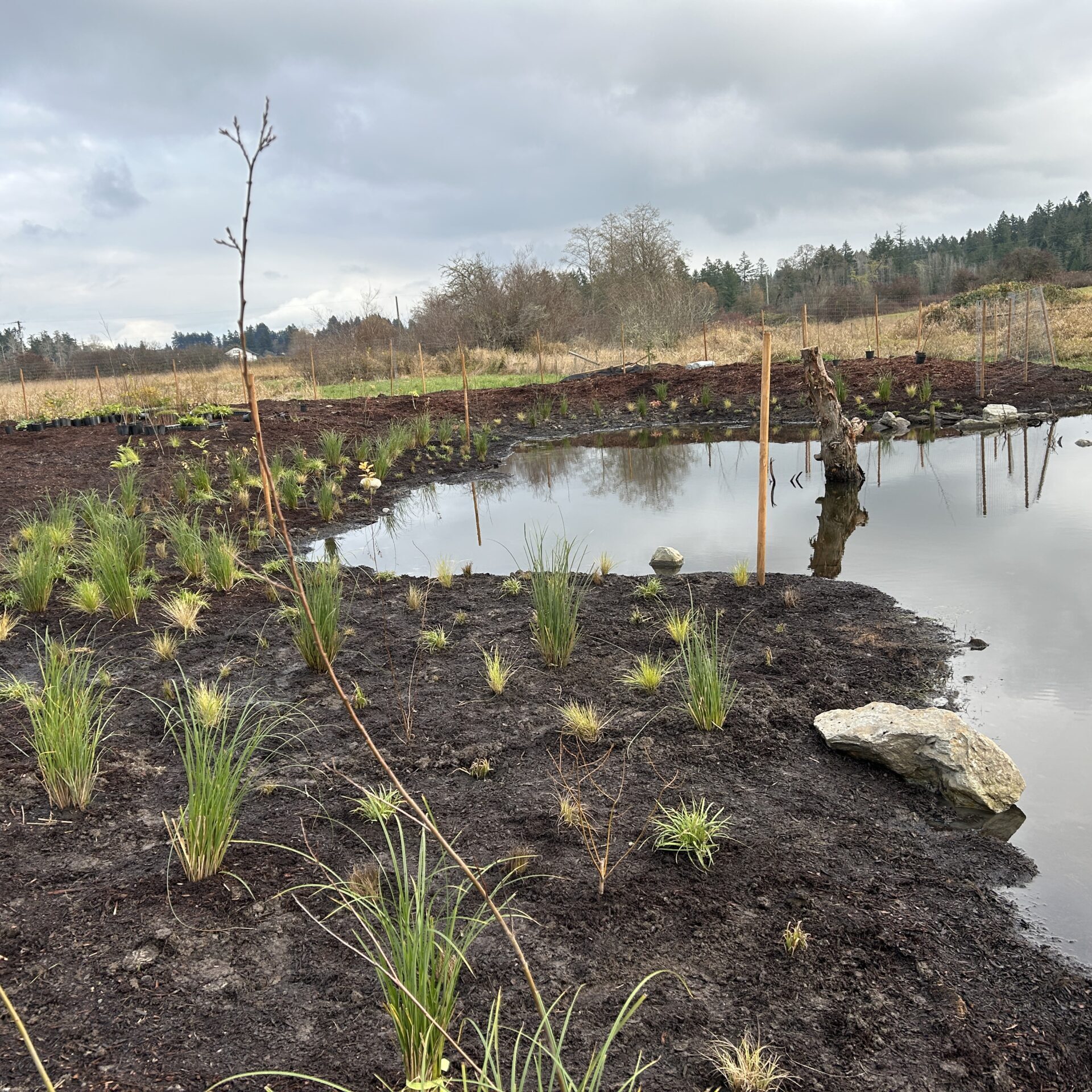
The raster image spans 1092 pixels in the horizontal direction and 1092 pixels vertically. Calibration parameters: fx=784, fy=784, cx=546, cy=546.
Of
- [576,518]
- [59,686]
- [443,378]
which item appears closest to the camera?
[59,686]

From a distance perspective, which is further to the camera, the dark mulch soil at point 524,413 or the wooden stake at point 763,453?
the dark mulch soil at point 524,413

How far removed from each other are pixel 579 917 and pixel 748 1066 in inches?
27.3

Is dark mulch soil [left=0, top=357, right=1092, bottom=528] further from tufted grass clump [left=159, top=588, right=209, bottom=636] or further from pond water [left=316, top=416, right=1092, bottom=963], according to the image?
tufted grass clump [left=159, top=588, right=209, bottom=636]

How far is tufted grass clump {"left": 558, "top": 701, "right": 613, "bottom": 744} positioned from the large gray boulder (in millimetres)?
990

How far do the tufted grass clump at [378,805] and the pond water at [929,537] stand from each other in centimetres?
213

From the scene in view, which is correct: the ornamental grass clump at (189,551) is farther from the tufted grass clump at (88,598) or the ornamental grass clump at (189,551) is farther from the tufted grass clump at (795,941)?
the tufted grass clump at (795,941)

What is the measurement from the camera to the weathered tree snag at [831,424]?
916 cm

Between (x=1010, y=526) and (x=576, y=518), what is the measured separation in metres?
4.04

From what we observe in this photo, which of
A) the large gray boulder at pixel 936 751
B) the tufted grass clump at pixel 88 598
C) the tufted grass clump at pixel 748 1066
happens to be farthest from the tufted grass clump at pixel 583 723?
the tufted grass clump at pixel 88 598

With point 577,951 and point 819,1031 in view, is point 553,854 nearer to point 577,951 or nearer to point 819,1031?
point 577,951

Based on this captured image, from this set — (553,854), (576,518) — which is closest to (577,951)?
(553,854)

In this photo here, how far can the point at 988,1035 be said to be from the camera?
6.41 ft

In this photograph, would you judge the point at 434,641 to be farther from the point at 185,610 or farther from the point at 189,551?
the point at 189,551

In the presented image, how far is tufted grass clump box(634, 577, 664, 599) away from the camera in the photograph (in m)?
5.45
